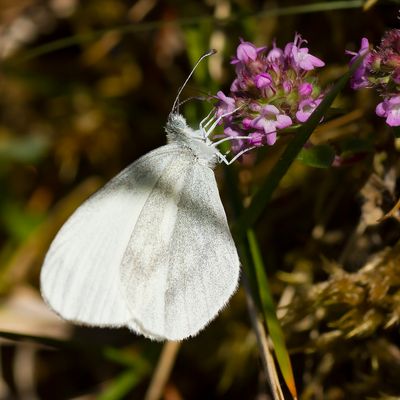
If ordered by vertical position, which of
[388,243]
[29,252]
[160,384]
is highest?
[388,243]

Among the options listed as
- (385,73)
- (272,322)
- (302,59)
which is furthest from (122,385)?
(385,73)

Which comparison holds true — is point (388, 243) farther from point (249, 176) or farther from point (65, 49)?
point (65, 49)

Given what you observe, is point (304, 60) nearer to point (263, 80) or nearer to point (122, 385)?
point (263, 80)

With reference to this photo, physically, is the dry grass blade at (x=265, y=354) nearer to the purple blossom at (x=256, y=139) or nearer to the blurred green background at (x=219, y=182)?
the blurred green background at (x=219, y=182)

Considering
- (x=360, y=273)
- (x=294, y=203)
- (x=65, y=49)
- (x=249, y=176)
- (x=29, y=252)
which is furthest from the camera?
(x=65, y=49)

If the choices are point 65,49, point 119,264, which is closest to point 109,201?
point 119,264

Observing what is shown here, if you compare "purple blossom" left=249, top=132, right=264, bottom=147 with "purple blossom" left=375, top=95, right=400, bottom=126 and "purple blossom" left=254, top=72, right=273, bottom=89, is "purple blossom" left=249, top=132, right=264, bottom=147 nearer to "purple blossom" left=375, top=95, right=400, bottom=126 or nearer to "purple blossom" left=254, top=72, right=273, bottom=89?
"purple blossom" left=254, top=72, right=273, bottom=89

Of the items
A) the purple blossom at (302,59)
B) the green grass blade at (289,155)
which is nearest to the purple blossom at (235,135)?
the green grass blade at (289,155)
